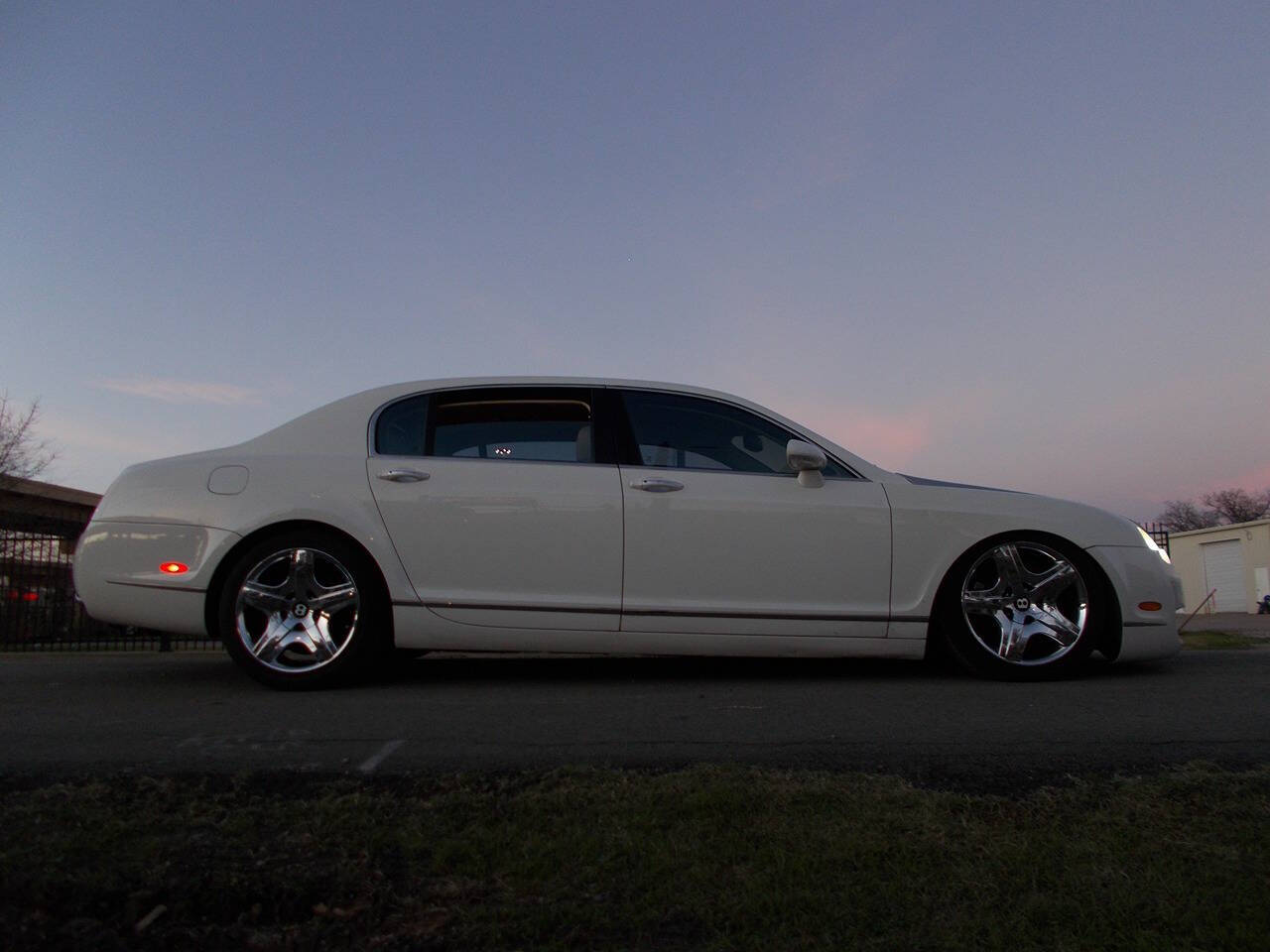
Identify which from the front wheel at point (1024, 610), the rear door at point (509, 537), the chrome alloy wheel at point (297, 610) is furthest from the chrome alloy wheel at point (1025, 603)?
the chrome alloy wheel at point (297, 610)

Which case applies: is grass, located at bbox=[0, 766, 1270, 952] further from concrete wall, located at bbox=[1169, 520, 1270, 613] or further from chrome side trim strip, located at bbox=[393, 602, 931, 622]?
concrete wall, located at bbox=[1169, 520, 1270, 613]

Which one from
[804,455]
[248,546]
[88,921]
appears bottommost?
[88,921]

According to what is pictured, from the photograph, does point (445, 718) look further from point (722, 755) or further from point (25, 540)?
point (25, 540)

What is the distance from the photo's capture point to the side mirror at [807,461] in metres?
4.45

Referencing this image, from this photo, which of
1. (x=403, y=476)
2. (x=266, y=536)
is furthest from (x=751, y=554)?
(x=266, y=536)

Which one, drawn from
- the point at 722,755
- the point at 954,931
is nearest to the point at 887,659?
the point at 722,755

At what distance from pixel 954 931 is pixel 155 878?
1.53m

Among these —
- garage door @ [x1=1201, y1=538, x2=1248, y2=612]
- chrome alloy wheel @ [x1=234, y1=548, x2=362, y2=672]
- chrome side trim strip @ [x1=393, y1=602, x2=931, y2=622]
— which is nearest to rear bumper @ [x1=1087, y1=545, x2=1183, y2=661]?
chrome side trim strip @ [x1=393, y1=602, x2=931, y2=622]

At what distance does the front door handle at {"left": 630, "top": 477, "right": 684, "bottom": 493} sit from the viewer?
14.4 feet

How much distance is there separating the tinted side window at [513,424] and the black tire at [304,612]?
664 mm

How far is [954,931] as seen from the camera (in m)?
1.81

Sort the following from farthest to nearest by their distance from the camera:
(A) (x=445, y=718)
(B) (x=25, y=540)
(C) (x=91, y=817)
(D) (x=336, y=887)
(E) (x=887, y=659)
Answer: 1. (B) (x=25, y=540)
2. (E) (x=887, y=659)
3. (A) (x=445, y=718)
4. (C) (x=91, y=817)
5. (D) (x=336, y=887)

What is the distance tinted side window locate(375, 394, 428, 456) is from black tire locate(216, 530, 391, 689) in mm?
498

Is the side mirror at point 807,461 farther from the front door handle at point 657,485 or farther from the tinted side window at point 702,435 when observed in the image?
the front door handle at point 657,485
